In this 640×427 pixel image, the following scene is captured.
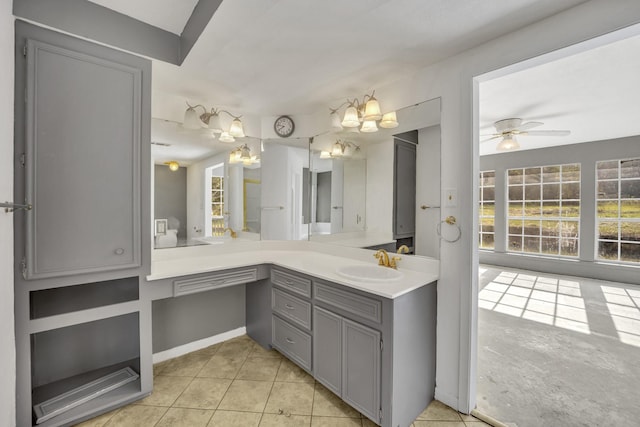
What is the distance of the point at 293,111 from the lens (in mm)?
2824

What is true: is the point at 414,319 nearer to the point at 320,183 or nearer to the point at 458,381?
the point at 458,381

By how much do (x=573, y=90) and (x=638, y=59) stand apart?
24.0 inches

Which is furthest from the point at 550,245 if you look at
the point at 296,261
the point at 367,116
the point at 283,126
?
the point at 283,126

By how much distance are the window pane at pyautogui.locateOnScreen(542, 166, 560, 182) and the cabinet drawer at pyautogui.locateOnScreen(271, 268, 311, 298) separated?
603cm

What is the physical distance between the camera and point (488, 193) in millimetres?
→ 6316

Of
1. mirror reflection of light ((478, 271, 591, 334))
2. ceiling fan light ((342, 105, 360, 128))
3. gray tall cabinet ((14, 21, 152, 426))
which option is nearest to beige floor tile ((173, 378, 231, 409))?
gray tall cabinet ((14, 21, 152, 426))

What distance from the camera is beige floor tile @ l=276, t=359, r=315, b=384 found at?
2129 mm

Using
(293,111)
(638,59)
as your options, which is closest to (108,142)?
(293,111)

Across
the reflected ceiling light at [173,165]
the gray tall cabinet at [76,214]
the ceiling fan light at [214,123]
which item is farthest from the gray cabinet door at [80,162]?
the ceiling fan light at [214,123]

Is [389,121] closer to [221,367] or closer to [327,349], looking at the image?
[327,349]

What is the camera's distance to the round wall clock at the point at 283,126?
9.59 feet
